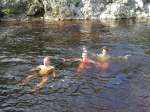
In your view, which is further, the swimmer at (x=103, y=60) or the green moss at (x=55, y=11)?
the green moss at (x=55, y=11)

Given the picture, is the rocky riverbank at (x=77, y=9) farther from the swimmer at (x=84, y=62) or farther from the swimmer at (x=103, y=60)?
the swimmer at (x=84, y=62)

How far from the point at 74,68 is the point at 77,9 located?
17.6 m

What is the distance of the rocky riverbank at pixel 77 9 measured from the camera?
3609cm

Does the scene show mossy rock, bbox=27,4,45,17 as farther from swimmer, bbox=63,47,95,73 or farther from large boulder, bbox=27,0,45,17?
swimmer, bbox=63,47,95,73

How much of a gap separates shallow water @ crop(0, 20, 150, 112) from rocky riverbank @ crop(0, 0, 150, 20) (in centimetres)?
289

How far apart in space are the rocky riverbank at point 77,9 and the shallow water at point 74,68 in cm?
289

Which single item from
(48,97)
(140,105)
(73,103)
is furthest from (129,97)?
(48,97)

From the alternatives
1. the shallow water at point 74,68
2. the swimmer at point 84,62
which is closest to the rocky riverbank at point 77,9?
the shallow water at point 74,68

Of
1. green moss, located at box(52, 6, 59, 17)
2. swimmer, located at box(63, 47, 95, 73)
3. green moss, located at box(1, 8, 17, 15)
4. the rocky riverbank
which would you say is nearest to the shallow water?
swimmer, located at box(63, 47, 95, 73)

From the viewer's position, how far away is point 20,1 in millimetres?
36688

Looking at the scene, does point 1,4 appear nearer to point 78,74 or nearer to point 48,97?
point 78,74

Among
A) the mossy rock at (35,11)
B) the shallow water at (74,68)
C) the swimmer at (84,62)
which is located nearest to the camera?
the shallow water at (74,68)

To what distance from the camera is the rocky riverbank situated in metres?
36.1

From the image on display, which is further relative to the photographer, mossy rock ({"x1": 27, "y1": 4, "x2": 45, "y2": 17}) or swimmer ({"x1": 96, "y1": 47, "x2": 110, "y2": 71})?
mossy rock ({"x1": 27, "y1": 4, "x2": 45, "y2": 17})
